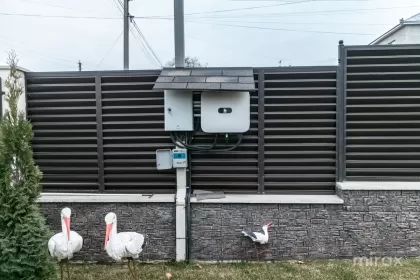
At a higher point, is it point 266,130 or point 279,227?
point 266,130

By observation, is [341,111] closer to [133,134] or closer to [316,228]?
[316,228]

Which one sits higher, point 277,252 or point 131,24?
point 131,24

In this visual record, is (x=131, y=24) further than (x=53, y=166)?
Yes

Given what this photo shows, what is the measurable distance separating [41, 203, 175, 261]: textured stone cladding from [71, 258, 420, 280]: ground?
17cm

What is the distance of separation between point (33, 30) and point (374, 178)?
11.6 m

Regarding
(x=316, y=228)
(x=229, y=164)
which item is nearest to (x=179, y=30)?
(x=229, y=164)

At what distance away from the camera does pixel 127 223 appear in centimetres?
379

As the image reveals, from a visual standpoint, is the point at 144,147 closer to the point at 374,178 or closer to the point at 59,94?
the point at 59,94

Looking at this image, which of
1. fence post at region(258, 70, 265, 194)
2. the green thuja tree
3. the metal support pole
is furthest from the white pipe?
the metal support pole

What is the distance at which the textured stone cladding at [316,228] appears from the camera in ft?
12.1

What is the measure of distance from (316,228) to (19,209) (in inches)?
130

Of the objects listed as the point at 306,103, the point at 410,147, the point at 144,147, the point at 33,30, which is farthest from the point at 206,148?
the point at 33,30

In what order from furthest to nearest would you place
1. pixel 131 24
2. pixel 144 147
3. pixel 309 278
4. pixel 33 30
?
pixel 131 24 < pixel 33 30 < pixel 144 147 < pixel 309 278

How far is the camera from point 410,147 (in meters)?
3.77
